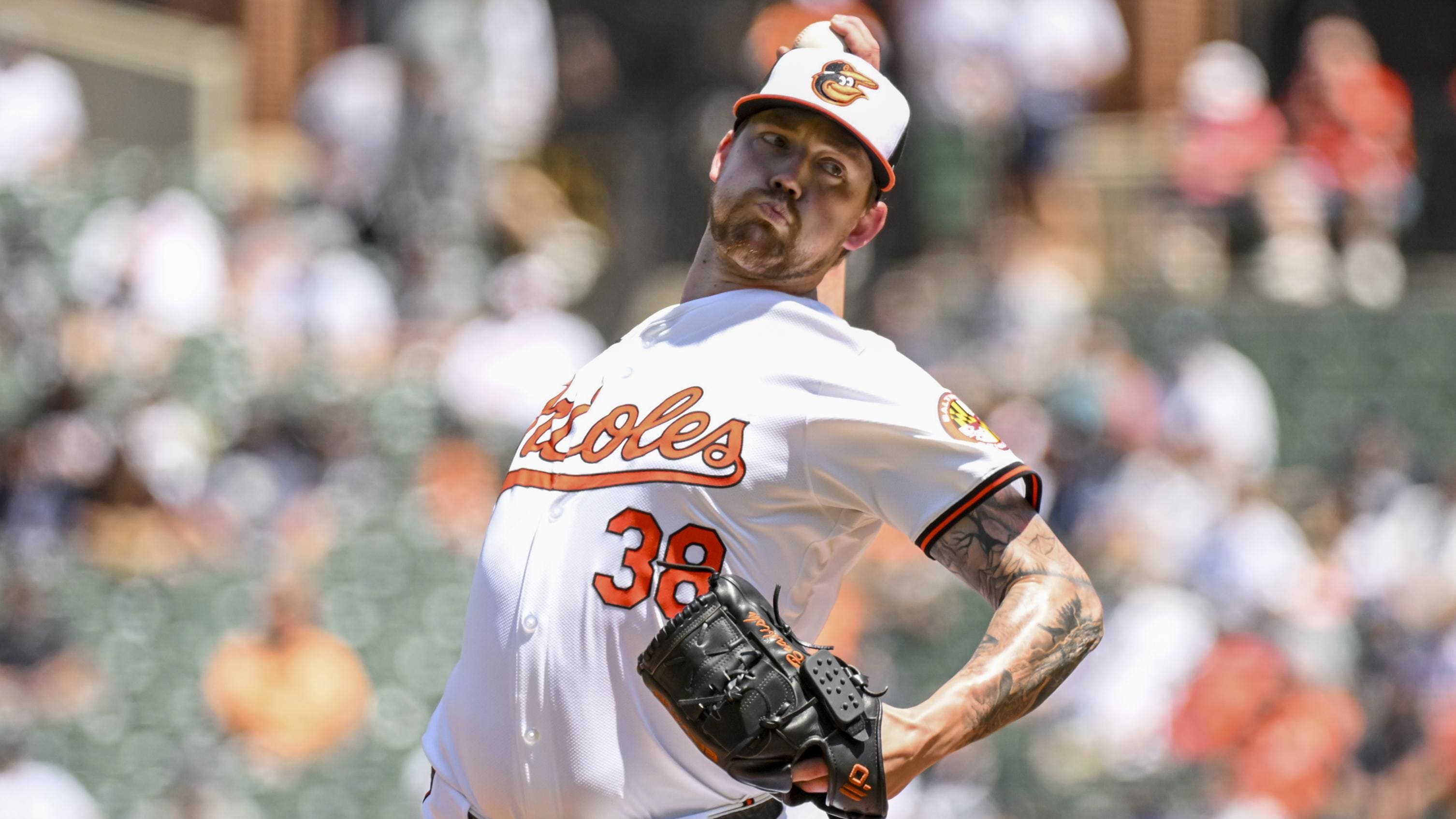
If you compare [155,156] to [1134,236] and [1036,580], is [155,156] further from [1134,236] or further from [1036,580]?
[1036,580]

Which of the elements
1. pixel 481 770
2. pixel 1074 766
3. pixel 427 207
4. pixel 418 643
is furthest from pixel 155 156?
pixel 481 770

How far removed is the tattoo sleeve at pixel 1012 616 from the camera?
251cm

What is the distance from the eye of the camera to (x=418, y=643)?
30.7 ft

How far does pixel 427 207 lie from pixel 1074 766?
5384 mm

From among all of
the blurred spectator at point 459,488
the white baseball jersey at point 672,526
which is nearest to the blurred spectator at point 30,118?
the blurred spectator at point 459,488

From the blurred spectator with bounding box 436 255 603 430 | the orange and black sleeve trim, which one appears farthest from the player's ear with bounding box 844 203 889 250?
the blurred spectator with bounding box 436 255 603 430

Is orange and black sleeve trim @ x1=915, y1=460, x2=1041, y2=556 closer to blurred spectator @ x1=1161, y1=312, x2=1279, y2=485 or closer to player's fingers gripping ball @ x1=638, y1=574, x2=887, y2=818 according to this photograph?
player's fingers gripping ball @ x1=638, y1=574, x2=887, y2=818

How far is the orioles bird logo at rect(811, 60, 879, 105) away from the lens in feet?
9.55

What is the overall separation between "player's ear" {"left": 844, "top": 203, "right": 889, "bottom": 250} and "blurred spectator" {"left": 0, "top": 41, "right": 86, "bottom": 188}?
935 cm

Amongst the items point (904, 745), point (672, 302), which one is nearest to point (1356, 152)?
point (672, 302)

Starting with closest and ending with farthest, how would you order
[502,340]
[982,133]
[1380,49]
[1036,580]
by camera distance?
[1036,580] → [502,340] → [982,133] → [1380,49]

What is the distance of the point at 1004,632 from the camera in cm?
258

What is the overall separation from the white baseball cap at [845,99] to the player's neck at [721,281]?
20 centimetres

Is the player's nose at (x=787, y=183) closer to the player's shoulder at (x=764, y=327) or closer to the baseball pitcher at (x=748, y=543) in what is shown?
the baseball pitcher at (x=748, y=543)
